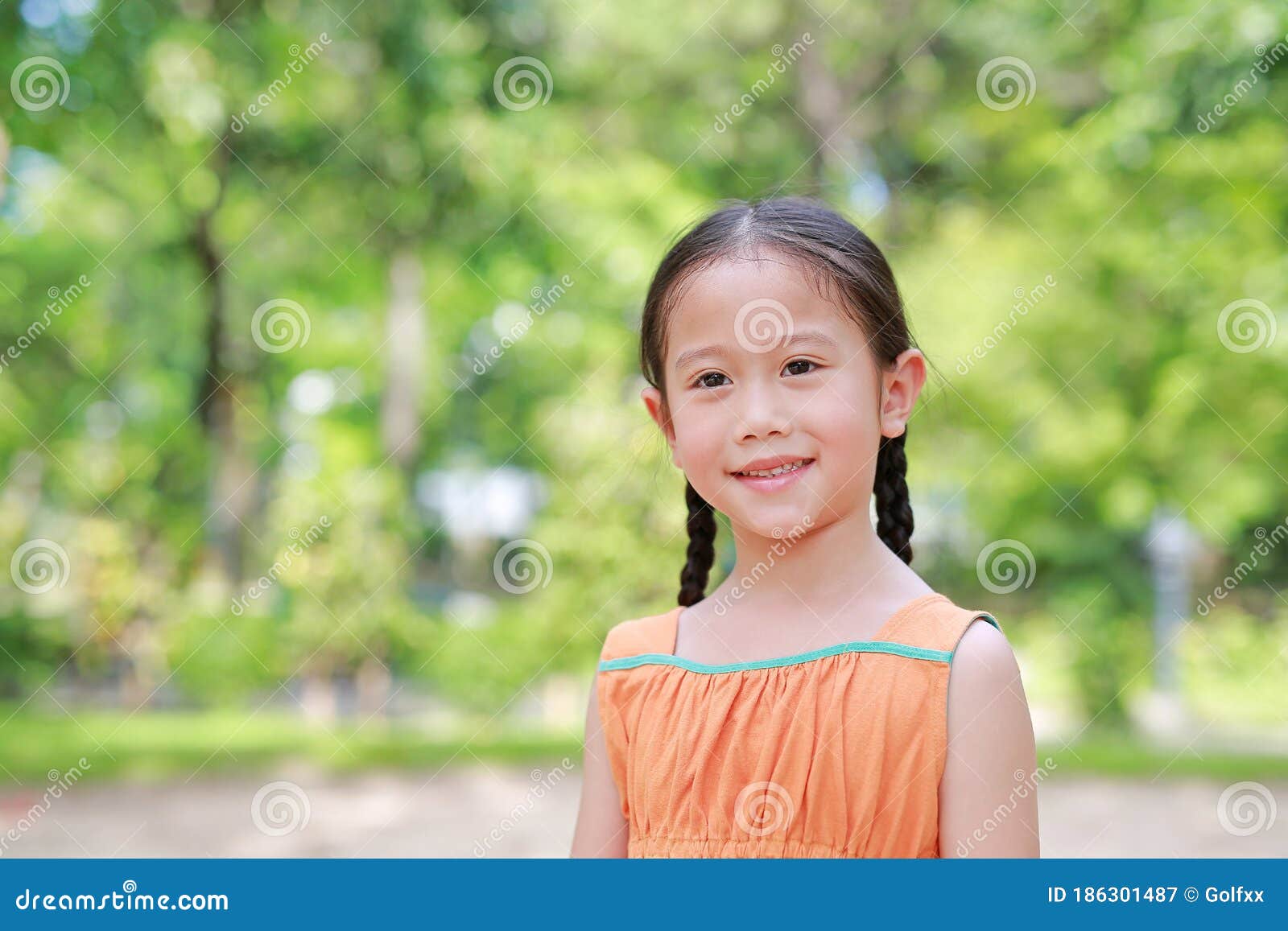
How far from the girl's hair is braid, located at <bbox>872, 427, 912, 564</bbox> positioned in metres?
0.04

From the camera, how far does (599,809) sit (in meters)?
1.72

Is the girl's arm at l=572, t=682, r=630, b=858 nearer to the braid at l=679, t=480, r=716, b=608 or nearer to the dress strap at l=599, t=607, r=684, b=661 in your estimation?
the dress strap at l=599, t=607, r=684, b=661

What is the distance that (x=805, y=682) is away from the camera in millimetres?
1560

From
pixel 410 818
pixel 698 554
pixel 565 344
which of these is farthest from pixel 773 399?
pixel 565 344

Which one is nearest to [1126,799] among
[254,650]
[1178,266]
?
[1178,266]

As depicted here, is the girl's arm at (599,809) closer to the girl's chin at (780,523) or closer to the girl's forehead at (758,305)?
the girl's chin at (780,523)

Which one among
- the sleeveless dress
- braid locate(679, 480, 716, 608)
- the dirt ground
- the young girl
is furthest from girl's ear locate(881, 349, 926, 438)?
the dirt ground

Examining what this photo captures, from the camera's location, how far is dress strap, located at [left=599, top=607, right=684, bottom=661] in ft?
5.68

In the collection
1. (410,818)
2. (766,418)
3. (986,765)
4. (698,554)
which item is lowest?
(986,765)

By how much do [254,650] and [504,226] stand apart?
4.40m

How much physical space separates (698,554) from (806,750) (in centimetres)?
60

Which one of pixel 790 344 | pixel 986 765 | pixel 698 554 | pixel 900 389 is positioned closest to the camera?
pixel 986 765

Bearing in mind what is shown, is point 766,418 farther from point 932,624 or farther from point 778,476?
point 932,624

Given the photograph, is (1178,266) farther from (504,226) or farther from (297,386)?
(297,386)
